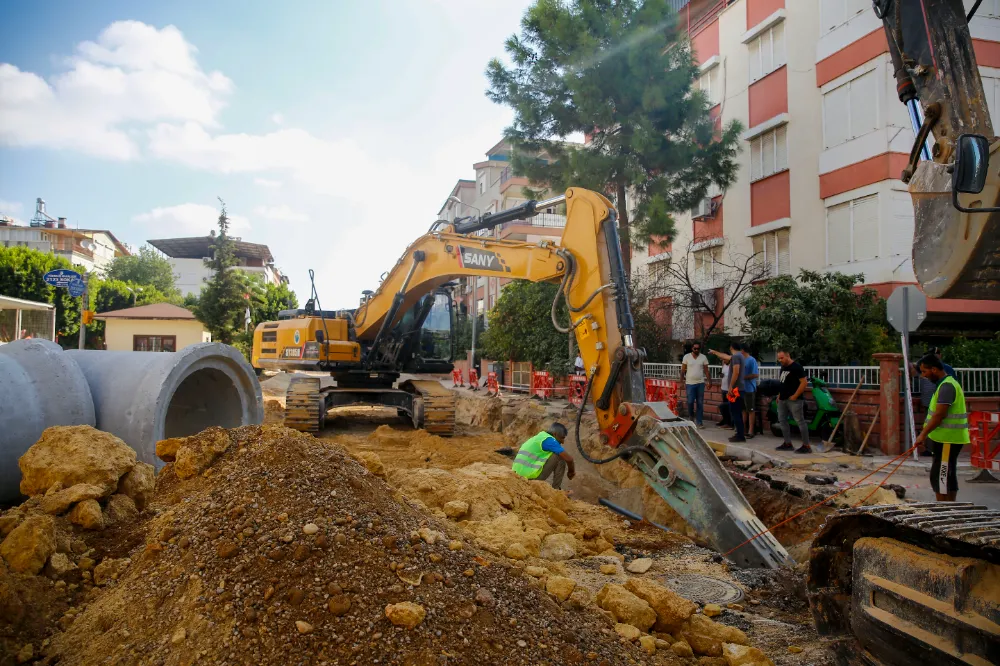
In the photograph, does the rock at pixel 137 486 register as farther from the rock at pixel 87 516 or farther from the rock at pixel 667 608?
the rock at pixel 667 608

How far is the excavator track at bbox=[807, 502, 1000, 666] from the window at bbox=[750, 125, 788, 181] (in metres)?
15.6

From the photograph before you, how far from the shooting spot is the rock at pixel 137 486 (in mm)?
3506

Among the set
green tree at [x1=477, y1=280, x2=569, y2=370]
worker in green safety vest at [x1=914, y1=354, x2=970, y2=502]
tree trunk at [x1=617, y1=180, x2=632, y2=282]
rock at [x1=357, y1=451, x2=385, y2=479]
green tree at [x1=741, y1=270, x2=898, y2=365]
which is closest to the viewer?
rock at [x1=357, y1=451, x2=385, y2=479]

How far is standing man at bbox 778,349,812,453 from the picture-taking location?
363 inches

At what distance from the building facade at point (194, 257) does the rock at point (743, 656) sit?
198ft

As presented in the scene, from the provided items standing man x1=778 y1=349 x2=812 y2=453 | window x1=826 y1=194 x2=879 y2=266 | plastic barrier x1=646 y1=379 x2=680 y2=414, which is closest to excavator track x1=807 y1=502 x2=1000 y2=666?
standing man x1=778 y1=349 x2=812 y2=453

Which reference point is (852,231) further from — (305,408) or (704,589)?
(704,589)

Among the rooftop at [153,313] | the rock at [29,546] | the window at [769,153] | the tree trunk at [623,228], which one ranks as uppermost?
the window at [769,153]

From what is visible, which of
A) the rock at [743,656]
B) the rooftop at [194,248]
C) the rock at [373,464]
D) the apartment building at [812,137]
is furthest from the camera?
the rooftop at [194,248]

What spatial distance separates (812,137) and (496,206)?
24.4 metres

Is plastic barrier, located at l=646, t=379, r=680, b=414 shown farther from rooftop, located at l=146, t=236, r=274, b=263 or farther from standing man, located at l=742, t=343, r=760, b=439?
rooftop, located at l=146, t=236, r=274, b=263

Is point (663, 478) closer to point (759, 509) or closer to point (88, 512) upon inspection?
point (759, 509)

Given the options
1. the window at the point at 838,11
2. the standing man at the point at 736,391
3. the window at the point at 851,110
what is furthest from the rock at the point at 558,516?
the window at the point at 838,11

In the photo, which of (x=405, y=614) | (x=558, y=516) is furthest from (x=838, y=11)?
(x=405, y=614)
